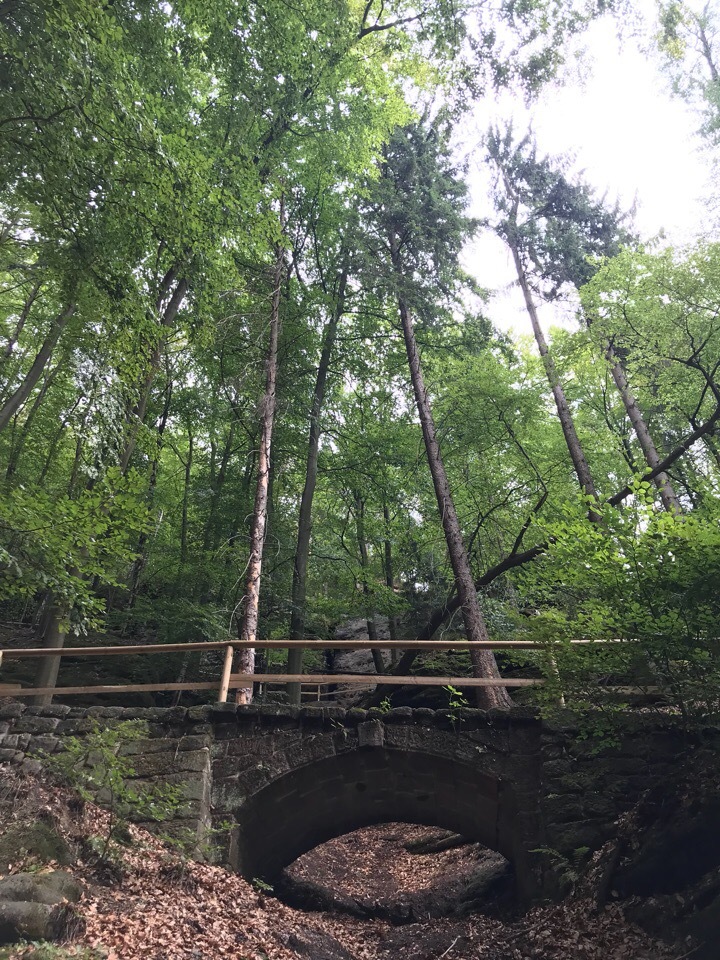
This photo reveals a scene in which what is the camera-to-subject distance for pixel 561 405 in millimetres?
12539

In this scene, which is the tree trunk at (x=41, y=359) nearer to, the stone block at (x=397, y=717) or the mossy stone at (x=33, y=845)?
the mossy stone at (x=33, y=845)

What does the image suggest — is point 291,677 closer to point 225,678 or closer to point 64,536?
point 225,678

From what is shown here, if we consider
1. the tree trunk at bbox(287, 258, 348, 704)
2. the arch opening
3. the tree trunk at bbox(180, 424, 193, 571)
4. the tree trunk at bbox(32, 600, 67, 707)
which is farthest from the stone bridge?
the tree trunk at bbox(180, 424, 193, 571)

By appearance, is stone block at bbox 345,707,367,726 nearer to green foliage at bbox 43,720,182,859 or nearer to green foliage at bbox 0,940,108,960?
green foliage at bbox 43,720,182,859

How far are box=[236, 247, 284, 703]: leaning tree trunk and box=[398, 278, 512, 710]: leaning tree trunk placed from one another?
10.1 ft

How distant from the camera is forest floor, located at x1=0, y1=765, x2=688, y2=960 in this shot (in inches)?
179

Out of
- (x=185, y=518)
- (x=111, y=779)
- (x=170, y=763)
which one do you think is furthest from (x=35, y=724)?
(x=185, y=518)

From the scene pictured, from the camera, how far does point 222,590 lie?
11938mm

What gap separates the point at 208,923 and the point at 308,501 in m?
7.97

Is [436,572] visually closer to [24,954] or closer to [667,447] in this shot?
[667,447]

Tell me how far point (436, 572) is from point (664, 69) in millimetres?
13857

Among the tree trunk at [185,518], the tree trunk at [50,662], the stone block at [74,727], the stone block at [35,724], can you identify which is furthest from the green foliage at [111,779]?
the tree trunk at [185,518]

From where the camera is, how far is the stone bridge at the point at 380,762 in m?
6.38

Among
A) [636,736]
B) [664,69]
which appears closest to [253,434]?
[636,736]
